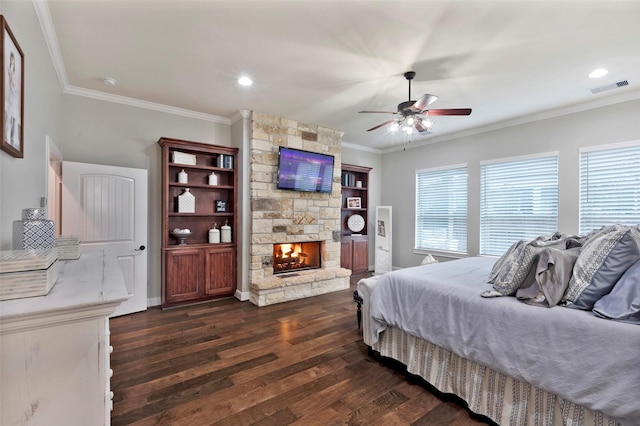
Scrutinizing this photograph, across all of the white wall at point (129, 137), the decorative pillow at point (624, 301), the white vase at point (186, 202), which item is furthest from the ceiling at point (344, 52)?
the decorative pillow at point (624, 301)

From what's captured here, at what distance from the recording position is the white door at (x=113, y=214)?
136 inches

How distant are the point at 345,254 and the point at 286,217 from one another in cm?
186

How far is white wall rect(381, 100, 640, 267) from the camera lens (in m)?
3.72

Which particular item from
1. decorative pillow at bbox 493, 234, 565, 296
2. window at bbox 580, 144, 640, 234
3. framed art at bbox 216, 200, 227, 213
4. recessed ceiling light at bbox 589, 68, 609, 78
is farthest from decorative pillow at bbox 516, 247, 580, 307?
framed art at bbox 216, 200, 227, 213

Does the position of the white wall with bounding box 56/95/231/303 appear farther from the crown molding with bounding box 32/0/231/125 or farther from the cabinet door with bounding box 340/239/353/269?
the cabinet door with bounding box 340/239/353/269

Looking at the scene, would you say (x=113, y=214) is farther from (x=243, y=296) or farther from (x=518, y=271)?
(x=518, y=271)

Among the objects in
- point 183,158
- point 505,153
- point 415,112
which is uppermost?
point 415,112

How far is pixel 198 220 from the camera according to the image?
4492mm

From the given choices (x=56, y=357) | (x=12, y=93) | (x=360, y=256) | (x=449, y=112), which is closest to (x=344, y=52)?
(x=449, y=112)

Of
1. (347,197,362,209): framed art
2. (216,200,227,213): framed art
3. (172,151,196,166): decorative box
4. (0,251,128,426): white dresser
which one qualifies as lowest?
(0,251,128,426): white dresser

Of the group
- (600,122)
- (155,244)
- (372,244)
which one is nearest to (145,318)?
(155,244)

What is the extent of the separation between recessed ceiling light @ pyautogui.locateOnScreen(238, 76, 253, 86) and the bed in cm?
266

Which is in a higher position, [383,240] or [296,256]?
[383,240]

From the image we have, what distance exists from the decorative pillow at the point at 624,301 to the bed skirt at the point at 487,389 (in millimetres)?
522
